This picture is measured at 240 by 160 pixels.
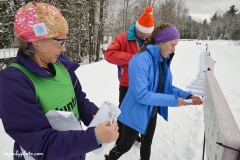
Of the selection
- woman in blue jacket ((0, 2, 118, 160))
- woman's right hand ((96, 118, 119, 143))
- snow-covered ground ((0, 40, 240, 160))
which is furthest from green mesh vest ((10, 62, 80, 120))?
snow-covered ground ((0, 40, 240, 160))

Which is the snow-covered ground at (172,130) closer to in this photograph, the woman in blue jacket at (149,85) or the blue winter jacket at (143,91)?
the woman in blue jacket at (149,85)

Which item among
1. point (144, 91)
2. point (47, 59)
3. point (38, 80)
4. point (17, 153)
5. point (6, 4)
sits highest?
point (6, 4)

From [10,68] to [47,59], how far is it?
0.25m

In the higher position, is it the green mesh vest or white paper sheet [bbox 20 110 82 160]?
the green mesh vest

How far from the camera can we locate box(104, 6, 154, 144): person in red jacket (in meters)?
2.80

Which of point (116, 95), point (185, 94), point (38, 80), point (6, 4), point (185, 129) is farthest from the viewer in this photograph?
point (6, 4)

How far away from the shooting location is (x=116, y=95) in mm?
5977

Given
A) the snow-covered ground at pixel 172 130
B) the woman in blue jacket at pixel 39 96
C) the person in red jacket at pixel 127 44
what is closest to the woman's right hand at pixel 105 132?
the woman in blue jacket at pixel 39 96

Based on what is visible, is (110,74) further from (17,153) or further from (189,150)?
(17,153)

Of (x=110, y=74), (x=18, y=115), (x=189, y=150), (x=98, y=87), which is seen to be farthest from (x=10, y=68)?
(x=110, y=74)

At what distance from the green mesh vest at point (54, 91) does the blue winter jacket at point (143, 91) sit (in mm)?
740

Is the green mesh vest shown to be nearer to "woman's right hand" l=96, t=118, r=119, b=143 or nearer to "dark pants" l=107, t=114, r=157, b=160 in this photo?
"woman's right hand" l=96, t=118, r=119, b=143

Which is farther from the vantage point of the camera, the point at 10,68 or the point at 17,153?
the point at 17,153

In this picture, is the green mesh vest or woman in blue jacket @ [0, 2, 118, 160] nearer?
woman in blue jacket @ [0, 2, 118, 160]
